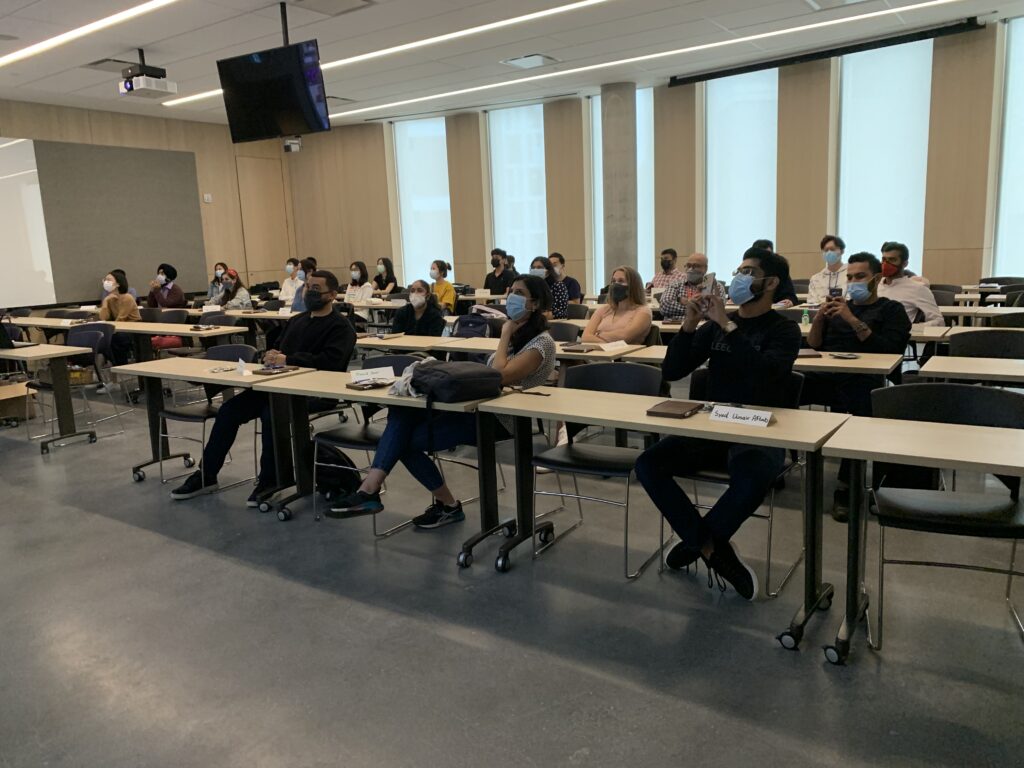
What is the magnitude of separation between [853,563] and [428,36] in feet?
22.9

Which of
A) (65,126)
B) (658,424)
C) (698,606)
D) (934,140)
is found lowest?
(698,606)

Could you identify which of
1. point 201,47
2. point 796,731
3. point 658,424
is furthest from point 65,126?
point 796,731

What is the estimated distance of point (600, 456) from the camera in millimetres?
3590

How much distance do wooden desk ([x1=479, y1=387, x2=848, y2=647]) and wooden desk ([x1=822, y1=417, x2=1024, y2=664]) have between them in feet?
0.35

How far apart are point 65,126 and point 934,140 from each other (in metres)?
11.8

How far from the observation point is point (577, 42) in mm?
8430

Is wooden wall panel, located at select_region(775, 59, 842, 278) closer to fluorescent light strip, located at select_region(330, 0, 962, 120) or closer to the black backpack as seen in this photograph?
fluorescent light strip, located at select_region(330, 0, 962, 120)

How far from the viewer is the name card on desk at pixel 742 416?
→ 9.71 feet

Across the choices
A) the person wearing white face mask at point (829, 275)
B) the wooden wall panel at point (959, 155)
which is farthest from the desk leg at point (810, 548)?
the wooden wall panel at point (959, 155)

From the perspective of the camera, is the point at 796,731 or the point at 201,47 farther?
the point at 201,47

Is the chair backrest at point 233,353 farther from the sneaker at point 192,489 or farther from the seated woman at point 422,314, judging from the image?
the seated woman at point 422,314

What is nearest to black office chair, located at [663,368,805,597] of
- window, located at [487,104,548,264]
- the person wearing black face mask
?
the person wearing black face mask

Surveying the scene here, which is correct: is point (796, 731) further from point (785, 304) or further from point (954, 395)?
point (785, 304)

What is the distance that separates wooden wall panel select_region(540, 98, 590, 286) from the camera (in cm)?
1189
